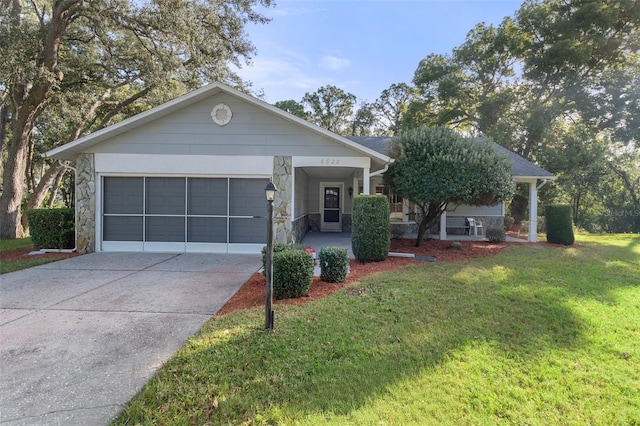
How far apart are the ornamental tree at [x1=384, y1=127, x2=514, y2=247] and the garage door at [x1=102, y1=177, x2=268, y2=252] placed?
3.98m

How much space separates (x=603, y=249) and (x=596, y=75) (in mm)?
12338

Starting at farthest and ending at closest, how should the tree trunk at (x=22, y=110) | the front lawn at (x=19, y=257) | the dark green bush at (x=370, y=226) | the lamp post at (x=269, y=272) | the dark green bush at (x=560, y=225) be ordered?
the dark green bush at (x=560, y=225)
the tree trunk at (x=22, y=110)
the dark green bush at (x=370, y=226)
the front lawn at (x=19, y=257)
the lamp post at (x=269, y=272)

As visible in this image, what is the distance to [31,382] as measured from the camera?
283 centimetres

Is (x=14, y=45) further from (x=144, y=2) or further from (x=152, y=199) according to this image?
(x=152, y=199)

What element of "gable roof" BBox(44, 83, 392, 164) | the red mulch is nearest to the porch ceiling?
"gable roof" BBox(44, 83, 392, 164)

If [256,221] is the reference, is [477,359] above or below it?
below

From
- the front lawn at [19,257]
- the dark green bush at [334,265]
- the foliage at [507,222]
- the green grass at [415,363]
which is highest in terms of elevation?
the foliage at [507,222]

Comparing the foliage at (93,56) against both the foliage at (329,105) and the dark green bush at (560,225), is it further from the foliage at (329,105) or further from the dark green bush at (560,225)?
the foliage at (329,105)

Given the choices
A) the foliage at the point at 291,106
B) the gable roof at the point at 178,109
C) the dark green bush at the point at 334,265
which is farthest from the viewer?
the foliage at the point at 291,106

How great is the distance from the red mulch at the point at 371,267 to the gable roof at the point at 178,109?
2763mm

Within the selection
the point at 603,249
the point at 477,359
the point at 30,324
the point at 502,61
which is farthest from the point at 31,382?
the point at 502,61

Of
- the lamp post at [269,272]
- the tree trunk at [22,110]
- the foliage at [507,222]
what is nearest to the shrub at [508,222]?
the foliage at [507,222]

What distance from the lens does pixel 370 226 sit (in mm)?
7305

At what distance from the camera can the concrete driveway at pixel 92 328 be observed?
2602 mm
